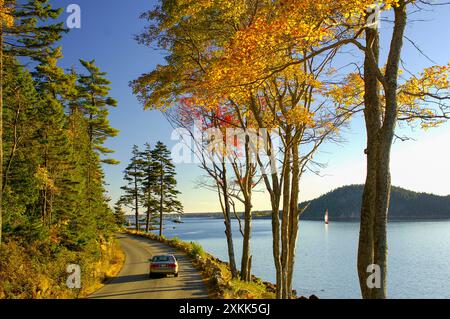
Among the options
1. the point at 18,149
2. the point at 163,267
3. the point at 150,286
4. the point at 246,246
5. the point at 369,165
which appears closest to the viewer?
the point at 369,165

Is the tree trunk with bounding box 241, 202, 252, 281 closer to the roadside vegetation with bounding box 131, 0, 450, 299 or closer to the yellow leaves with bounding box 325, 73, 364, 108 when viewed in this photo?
the roadside vegetation with bounding box 131, 0, 450, 299

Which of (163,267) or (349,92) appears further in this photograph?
(163,267)

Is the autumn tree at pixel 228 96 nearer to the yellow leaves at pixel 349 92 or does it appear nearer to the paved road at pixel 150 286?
the yellow leaves at pixel 349 92

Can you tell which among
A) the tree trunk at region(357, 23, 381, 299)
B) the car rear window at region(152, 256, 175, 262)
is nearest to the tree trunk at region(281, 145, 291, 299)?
the tree trunk at region(357, 23, 381, 299)

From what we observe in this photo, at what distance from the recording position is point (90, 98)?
41.5 m

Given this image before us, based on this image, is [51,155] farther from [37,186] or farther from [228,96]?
[228,96]

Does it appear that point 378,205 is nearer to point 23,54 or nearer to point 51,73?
point 23,54

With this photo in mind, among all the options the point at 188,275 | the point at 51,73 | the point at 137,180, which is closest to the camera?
the point at 188,275

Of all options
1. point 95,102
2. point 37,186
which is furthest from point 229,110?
point 95,102

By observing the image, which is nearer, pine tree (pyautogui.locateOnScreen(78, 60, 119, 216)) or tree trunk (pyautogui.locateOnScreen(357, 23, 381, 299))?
tree trunk (pyautogui.locateOnScreen(357, 23, 381, 299))

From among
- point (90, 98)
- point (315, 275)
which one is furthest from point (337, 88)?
point (90, 98)
